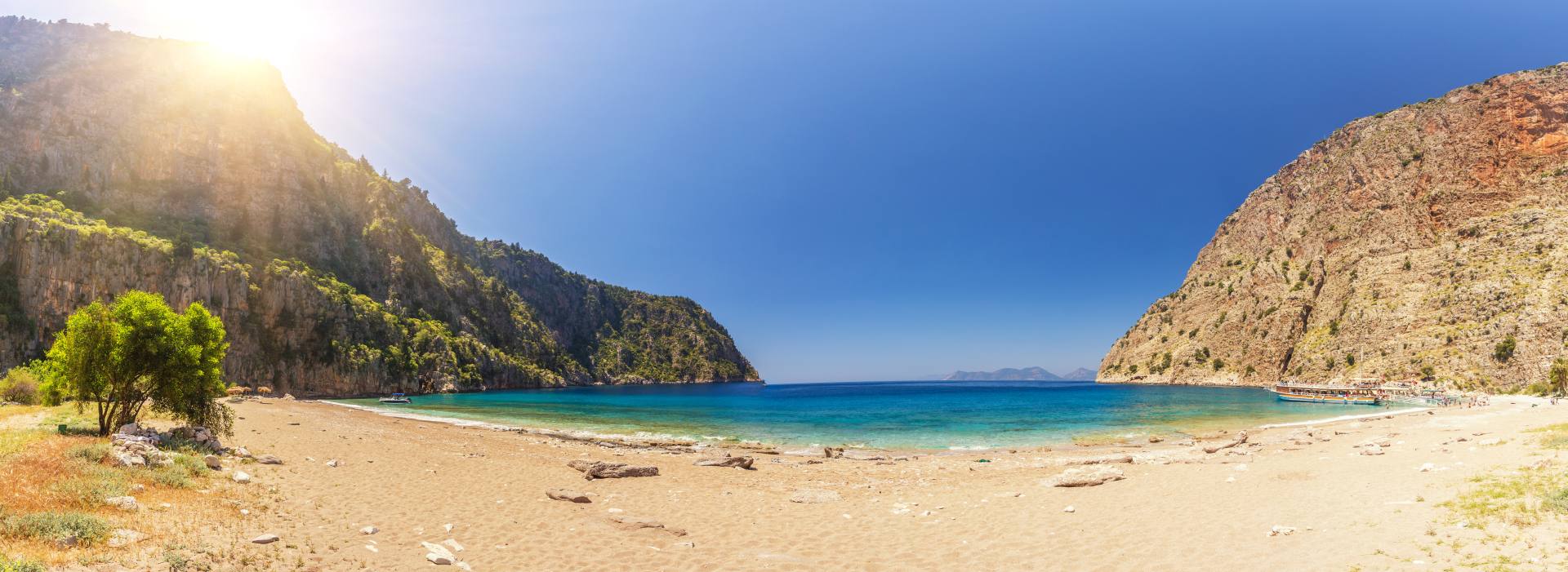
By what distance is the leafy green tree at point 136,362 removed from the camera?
713 inches

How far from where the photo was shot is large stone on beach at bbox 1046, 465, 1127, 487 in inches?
715

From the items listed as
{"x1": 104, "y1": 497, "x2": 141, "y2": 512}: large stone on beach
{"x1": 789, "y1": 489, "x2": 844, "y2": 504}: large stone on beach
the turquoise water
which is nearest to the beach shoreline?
the turquoise water

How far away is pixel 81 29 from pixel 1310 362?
261 meters

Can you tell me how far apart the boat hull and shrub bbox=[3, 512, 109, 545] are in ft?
304

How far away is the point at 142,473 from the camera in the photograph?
1287 centimetres

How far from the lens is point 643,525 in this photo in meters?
13.2

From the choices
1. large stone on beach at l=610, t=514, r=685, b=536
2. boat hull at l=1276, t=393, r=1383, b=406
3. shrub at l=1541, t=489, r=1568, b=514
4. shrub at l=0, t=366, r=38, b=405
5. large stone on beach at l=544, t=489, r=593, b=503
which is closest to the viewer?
shrub at l=1541, t=489, r=1568, b=514

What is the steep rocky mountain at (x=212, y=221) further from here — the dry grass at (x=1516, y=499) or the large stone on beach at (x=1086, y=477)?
the dry grass at (x=1516, y=499)

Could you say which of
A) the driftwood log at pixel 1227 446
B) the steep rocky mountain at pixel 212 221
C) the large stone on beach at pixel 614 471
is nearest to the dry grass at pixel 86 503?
the large stone on beach at pixel 614 471

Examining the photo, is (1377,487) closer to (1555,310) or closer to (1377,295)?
(1555,310)

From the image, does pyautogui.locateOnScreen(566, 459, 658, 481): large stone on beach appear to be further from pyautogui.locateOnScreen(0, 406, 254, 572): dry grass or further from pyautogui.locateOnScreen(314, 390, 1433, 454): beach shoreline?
pyautogui.locateOnScreen(314, 390, 1433, 454): beach shoreline

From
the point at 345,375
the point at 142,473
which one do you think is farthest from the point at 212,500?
the point at 345,375

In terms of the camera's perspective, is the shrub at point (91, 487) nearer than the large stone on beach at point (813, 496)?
Yes

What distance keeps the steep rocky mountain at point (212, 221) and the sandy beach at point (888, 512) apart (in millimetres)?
88147
